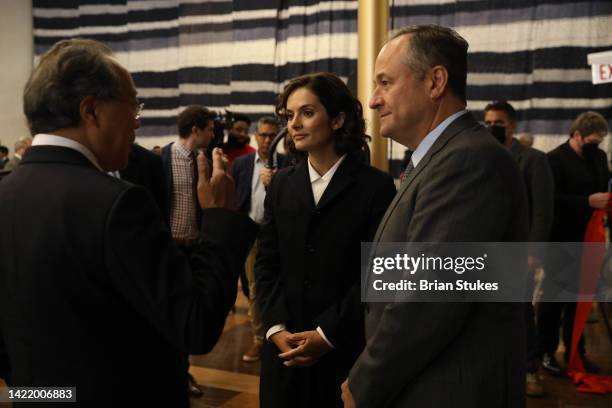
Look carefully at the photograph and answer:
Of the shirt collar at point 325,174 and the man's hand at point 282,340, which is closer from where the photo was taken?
the man's hand at point 282,340

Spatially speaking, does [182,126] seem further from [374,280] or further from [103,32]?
[103,32]

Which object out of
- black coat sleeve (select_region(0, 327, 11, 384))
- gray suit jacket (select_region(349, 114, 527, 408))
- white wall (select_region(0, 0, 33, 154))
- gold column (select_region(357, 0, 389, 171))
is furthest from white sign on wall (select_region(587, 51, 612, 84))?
white wall (select_region(0, 0, 33, 154))

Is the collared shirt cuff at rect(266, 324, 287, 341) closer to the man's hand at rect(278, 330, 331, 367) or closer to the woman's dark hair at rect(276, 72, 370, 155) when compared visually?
the man's hand at rect(278, 330, 331, 367)

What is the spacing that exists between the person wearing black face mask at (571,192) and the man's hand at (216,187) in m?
2.95

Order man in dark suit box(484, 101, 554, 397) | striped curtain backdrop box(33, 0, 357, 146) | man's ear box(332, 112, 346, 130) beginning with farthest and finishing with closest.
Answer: striped curtain backdrop box(33, 0, 357, 146) < man in dark suit box(484, 101, 554, 397) < man's ear box(332, 112, 346, 130)

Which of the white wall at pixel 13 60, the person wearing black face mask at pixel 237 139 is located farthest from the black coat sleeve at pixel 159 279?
the white wall at pixel 13 60

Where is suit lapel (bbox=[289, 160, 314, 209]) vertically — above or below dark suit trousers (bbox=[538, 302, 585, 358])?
above

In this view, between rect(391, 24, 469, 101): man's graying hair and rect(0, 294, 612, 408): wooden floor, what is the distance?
2248 mm

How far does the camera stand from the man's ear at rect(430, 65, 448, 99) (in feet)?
4.47

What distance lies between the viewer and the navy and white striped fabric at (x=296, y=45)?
584 centimetres

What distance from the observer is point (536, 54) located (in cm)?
595

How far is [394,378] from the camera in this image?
1249 millimetres

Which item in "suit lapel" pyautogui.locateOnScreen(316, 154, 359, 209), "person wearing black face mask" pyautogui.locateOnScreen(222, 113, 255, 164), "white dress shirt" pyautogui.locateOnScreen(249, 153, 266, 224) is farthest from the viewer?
"person wearing black face mask" pyautogui.locateOnScreen(222, 113, 255, 164)

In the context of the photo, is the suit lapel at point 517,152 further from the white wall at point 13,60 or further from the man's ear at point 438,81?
the white wall at point 13,60
